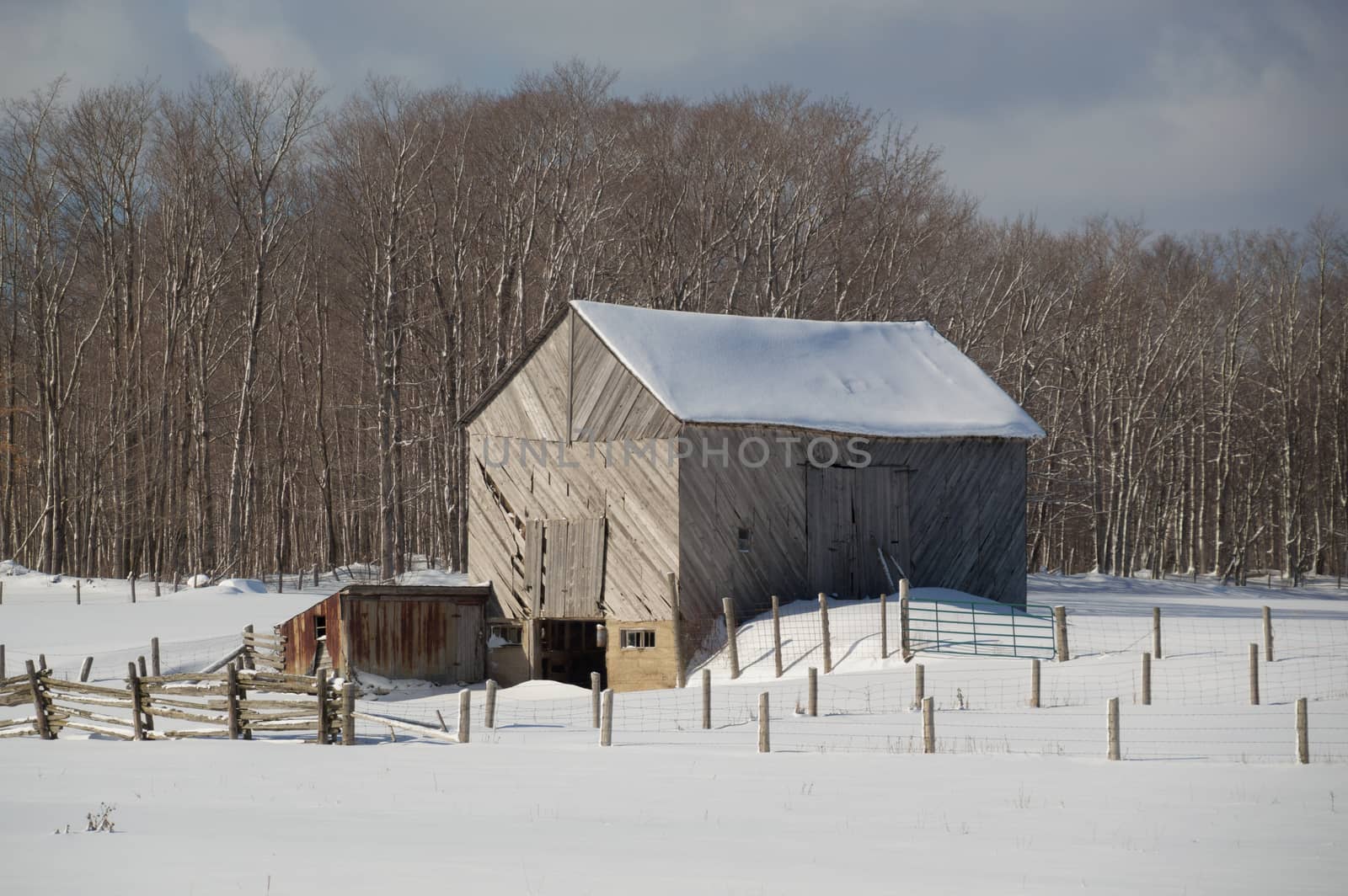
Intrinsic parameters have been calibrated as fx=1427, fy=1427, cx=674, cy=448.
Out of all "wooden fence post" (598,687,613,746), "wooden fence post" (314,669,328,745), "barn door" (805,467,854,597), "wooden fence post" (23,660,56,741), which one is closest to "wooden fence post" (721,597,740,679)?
"barn door" (805,467,854,597)

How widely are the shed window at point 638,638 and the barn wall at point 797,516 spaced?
0.89 meters

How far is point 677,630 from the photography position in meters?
28.0

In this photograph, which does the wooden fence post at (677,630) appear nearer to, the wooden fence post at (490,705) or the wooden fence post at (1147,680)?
the wooden fence post at (490,705)

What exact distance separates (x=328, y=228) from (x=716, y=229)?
14.9m

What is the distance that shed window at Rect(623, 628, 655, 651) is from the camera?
2883 centimetres

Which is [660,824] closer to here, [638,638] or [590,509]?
[638,638]

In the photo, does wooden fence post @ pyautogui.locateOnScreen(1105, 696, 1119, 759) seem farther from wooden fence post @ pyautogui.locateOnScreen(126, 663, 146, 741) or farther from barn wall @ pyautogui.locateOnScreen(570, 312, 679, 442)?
barn wall @ pyautogui.locateOnScreen(570, 312, 679, 442)

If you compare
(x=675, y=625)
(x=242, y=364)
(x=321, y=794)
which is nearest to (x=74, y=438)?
(x=242, y=364)

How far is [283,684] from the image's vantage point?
1980 centimetres

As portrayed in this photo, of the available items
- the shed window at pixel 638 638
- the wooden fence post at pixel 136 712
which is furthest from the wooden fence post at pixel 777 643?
the wooden fence post at pixel 136 712

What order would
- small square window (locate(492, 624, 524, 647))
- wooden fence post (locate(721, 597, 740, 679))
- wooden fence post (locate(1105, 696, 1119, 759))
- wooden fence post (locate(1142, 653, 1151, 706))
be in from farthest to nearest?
small square window (locate(492, 624, 524, 647)) < wooden fence post (locate(721, 597, 740, 679)) < wooden fence post (locate(1142, 653, 1151, 706)) < wooden fence post (locate(1105, 696, 1119, 759))

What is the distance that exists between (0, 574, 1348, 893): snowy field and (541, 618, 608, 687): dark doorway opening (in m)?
5.05

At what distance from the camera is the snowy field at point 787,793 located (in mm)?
10508

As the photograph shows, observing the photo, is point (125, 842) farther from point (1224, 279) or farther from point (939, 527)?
point (1224, 279)
